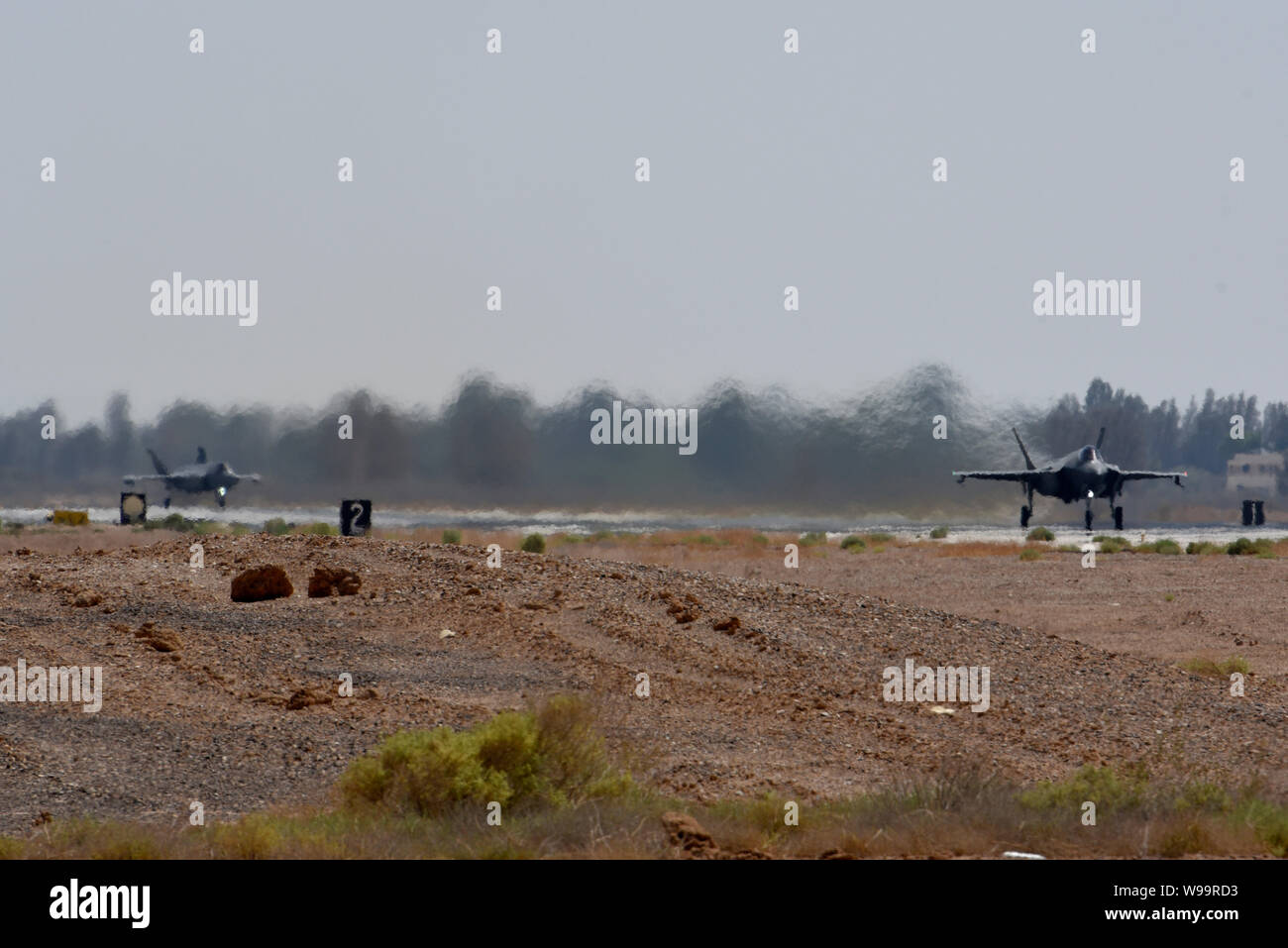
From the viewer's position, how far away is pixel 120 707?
1570 centimetres

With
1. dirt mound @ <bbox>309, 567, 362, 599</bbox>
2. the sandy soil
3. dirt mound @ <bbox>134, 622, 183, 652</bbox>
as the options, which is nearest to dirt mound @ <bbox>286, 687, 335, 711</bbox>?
the sandy soil

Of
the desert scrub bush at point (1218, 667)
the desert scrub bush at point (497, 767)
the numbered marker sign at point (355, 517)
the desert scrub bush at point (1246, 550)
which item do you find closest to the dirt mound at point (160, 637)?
the desert scrub bush at point (497, 767)

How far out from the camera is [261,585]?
2145 centimetres

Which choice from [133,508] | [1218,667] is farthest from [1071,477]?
[1218,667]

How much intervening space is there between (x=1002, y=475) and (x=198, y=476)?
4382cm

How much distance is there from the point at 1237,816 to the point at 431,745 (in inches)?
244

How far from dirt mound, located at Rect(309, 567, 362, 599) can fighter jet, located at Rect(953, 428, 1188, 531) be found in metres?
48.0

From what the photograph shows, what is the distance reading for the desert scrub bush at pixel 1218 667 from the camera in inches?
834

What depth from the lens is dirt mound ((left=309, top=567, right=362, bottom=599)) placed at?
2155 cm

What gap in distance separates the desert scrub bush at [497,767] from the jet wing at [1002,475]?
5586cm

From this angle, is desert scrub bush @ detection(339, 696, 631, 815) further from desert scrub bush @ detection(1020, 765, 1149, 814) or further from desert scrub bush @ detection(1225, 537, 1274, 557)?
desert scrub bush @ detection(1225, 537, 1274, 557)

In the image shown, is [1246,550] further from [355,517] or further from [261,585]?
[261,585]
